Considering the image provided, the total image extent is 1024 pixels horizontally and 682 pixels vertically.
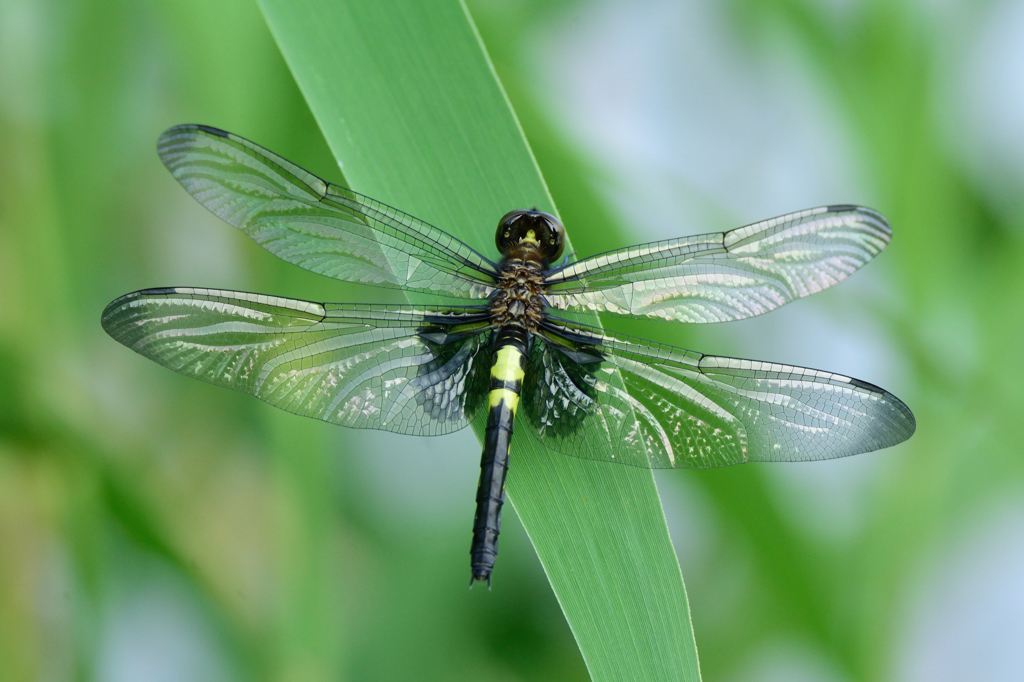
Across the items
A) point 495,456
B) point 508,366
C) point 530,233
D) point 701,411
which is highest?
point 530,233

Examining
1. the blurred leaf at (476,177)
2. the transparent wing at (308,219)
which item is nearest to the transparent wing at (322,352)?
the transparent wing at (308,219)

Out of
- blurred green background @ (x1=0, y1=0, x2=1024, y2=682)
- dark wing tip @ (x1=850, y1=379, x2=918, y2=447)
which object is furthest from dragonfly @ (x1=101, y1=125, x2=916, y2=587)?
blurred green background @ (x1=0, y1=0, x2=1024, y2=682)

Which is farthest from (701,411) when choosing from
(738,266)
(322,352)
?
(322,352)

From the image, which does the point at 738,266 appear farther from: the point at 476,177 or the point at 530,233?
the point at 476,177

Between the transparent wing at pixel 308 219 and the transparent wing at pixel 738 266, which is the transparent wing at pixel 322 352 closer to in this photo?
the transparent wing at pixel 308 219

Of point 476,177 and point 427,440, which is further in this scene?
point 427,440

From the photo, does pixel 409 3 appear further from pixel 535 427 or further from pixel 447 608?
pixel 447 608
